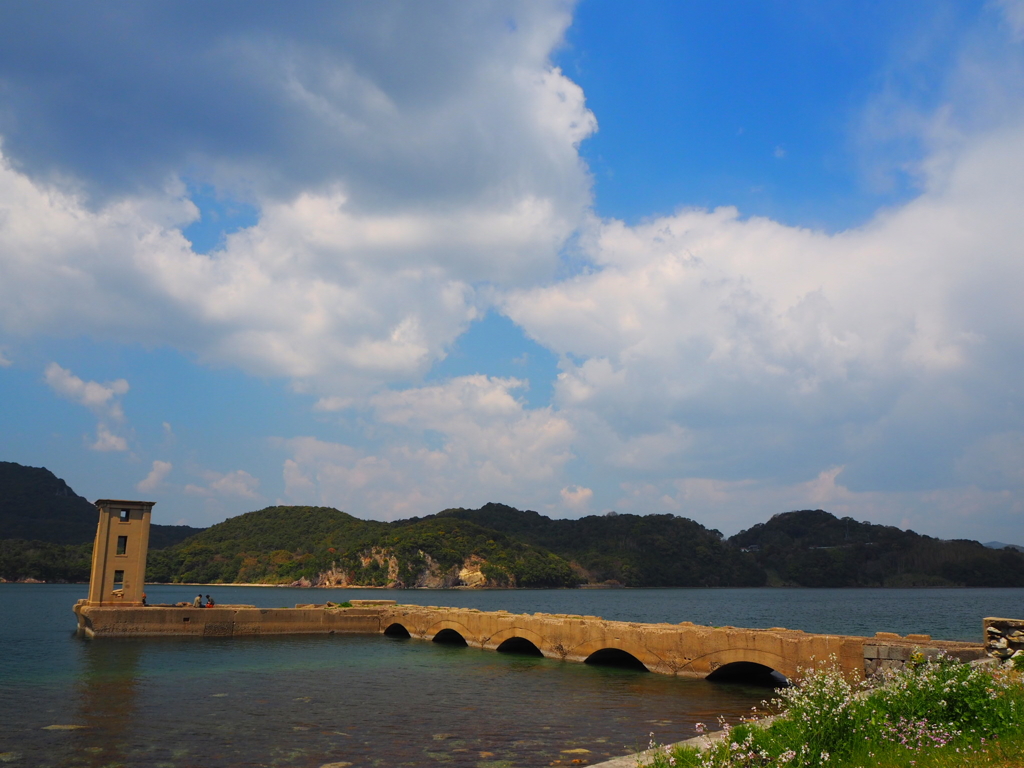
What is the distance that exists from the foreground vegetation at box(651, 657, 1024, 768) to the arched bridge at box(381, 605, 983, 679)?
5.61 metres

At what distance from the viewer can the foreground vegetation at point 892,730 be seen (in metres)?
9.03

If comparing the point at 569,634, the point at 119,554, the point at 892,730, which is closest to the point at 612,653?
the point at 569,634

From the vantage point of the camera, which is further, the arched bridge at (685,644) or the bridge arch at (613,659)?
the bridge arch at (613,659)

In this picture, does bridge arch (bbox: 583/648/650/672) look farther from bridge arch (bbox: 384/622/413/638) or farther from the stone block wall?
bridge arch (bbox: 384/622/413/638)

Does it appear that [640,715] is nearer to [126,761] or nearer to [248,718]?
[248,718]

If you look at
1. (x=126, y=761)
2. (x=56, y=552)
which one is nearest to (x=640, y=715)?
(x=126, y=761)

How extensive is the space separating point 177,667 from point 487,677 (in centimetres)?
1439

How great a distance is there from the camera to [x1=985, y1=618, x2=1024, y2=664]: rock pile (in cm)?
1681

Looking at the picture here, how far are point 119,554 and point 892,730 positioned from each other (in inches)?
1920

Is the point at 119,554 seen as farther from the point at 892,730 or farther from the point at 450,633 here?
the point at 892,730

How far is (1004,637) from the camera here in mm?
17359

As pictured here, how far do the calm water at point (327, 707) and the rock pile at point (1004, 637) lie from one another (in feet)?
24.5

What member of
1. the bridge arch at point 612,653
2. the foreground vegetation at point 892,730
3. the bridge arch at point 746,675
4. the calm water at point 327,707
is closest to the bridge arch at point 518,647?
the calm water at point 327,707

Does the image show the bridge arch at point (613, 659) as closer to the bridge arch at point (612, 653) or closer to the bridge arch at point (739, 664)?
the bridge arch at point (612, 653)
